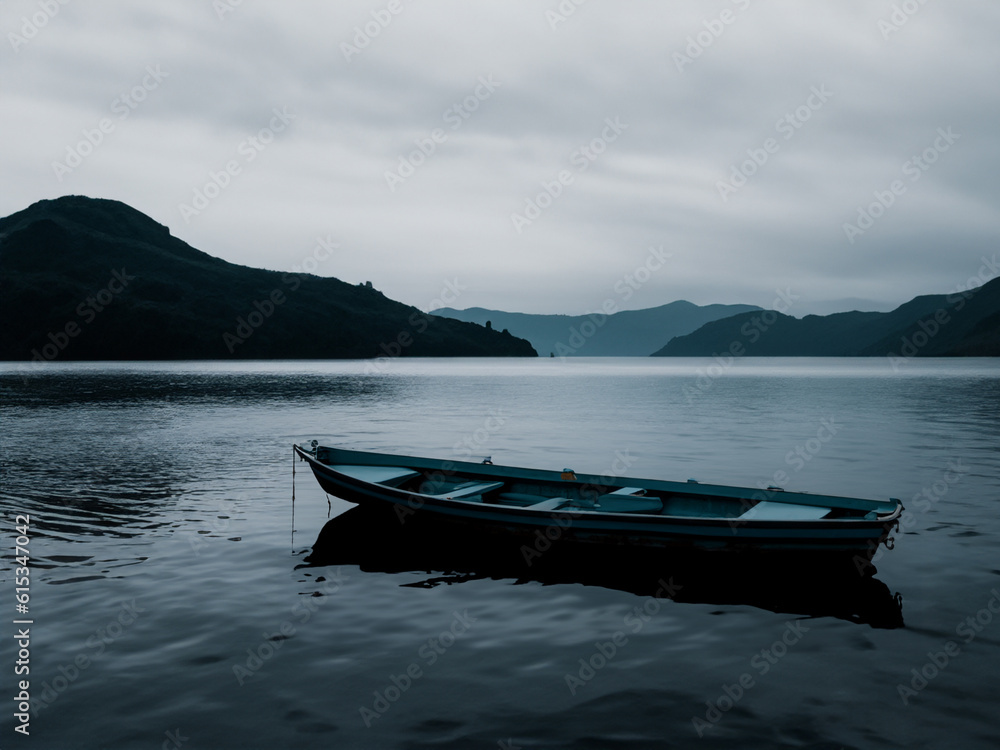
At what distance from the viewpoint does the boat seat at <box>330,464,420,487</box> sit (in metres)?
21.5

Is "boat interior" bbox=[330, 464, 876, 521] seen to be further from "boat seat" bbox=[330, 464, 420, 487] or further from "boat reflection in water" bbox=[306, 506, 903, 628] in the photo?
"boat reflection in water" bbox=[306, 506, 903, 628]

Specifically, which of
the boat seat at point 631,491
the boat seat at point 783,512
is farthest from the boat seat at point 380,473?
the boat seat at point 783,512

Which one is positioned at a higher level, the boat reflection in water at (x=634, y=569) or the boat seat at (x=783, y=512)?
the boat seat at (x=783, y=512)

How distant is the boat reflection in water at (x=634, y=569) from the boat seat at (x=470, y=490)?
2.48ft

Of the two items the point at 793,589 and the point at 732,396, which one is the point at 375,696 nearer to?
the point at 793,589

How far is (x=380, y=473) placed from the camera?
22.3 meters

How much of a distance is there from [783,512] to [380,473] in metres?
11.7

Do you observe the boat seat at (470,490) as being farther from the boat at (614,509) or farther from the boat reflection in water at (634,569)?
the boat reflection in water at (634,569)

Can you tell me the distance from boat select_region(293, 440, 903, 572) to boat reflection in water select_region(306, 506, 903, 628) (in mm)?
334

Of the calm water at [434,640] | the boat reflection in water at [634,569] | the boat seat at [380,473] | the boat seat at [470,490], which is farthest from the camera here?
the boat seat at [380,473]

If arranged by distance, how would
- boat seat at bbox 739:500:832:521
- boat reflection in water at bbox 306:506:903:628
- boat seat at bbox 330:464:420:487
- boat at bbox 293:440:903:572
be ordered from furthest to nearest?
1. boat seat at bbox 330:464:420:487
2. boat seat at bbox 739:500:832:521
3. boat at bbox 293:440:903:572
4. boat reflection in water at bbox 306:506:903:628

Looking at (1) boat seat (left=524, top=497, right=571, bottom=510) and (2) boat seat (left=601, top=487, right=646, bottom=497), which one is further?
(2) boat seat (left=601, top=487, right=646, bottom=497)

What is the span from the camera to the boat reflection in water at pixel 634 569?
49.1 ft

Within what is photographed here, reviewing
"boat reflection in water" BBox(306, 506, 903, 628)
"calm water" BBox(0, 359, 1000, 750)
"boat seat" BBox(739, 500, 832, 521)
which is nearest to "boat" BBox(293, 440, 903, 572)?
"boat seat" BBox(739, 500, 832, 521)
